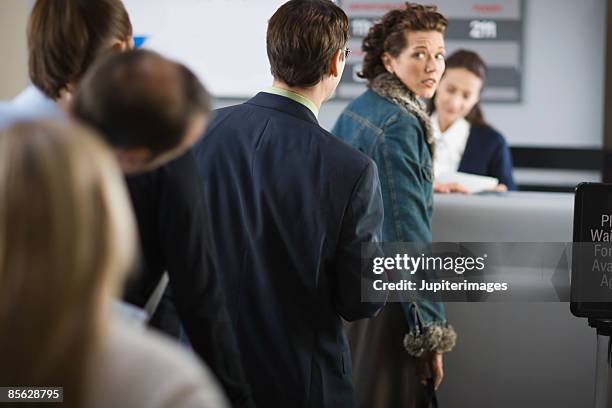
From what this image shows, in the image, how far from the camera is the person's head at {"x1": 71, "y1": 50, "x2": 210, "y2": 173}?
1.09 meters

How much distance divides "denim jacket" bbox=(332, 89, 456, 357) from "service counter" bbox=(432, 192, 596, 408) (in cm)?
36

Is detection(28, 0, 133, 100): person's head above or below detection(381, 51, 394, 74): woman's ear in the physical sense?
above

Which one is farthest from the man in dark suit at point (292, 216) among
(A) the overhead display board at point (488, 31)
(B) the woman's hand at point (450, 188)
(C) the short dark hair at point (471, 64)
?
(A) the overhead display board at point (488, 31)

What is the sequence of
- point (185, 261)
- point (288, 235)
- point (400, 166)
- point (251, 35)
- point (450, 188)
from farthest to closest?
point (251, 35) < point (450, 188) < point (400, 166) < point (288, 235) < point (185, 261)

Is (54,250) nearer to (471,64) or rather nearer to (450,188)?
(450,188)

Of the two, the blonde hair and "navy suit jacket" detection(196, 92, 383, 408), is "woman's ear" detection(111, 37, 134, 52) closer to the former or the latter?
"navy suit jacket" detection(196, 92, 383, 408)

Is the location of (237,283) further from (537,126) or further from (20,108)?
(537,126)

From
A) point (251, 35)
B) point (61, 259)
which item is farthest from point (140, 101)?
point (251, 35)

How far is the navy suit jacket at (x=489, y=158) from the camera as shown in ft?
15.3

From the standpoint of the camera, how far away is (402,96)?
2.46 m

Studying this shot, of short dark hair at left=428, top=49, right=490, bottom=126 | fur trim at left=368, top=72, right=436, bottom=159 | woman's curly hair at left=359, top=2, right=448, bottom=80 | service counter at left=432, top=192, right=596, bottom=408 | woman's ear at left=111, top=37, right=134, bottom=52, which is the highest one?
woman's ear at left=111, top=37, right=134, bottom=52

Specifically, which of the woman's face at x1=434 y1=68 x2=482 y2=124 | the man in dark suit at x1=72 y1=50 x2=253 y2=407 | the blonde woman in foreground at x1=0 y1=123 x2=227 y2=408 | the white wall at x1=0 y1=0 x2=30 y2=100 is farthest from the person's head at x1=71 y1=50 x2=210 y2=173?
the woman's face at x1=434 y1=68 x2=482 y2=124

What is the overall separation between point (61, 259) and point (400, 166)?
1.66 m

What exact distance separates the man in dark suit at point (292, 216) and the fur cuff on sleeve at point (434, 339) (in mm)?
458
